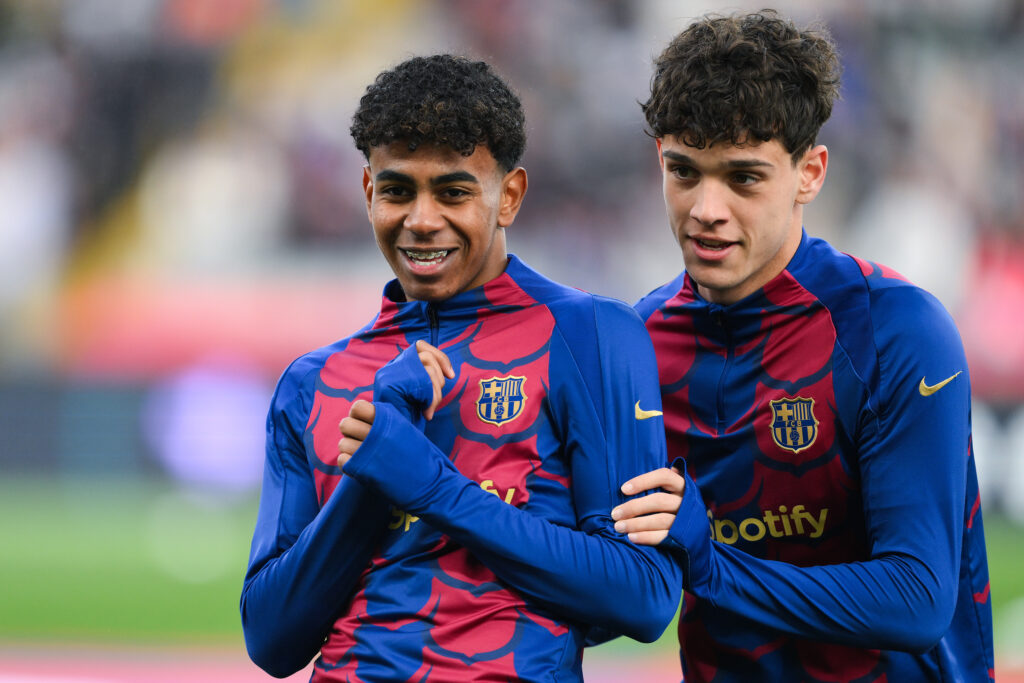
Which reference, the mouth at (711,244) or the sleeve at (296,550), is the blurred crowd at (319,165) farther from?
the mouth at (711,244)

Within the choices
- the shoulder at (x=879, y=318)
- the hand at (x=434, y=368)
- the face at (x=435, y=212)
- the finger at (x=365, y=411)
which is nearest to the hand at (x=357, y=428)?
the finger at (x=365, y=411)

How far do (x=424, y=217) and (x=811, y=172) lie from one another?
0.88m

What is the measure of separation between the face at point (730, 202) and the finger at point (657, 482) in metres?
0.50

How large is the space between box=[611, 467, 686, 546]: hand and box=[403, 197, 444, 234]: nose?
0.62 meters

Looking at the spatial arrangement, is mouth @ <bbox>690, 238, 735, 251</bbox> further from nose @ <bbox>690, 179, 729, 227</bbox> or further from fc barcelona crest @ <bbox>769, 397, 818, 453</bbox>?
fc barcelona crest @ <bbox>769, 397, 818, 453</bbox>

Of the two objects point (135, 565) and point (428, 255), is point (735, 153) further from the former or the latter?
point (135, 565)

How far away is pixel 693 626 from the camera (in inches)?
109

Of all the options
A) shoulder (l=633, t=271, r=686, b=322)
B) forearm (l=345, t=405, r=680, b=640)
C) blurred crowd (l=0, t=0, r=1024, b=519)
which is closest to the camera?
forearm (l=345, t=405, r=680, b=640)

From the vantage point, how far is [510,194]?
103 inches

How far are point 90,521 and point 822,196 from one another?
7788 millimetres

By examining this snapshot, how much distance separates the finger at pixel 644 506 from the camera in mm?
2266

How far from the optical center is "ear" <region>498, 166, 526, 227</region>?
259cm

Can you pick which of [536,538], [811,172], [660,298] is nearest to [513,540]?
[536,538]

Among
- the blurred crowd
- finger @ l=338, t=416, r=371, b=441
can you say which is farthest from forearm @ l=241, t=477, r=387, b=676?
the blurred crowd
